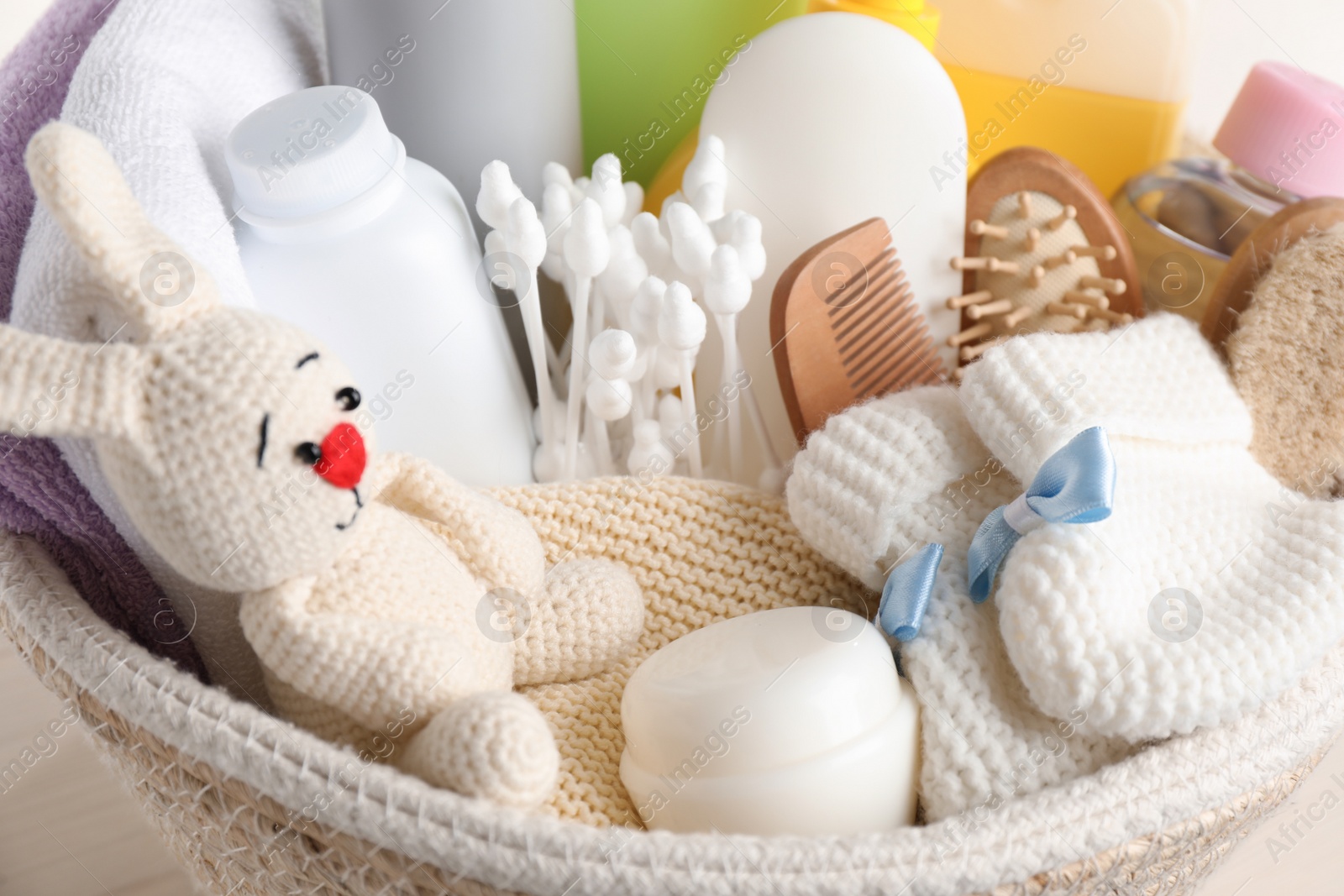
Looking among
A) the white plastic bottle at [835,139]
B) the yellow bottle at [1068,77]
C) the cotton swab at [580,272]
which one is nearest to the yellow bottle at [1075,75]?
the yellow bottle at [1068,77]

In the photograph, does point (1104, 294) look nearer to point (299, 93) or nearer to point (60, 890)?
point (299, 93)

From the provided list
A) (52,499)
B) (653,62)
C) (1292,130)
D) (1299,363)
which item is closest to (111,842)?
(52,499)

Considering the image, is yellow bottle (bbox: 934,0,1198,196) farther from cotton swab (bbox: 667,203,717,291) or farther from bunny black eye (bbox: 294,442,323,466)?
bunny black eye (bbox: 294,442,323,466)

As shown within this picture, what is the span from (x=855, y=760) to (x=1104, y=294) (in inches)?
15.0

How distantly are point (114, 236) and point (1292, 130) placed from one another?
0.67 meters

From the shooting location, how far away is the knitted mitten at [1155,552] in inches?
16.3

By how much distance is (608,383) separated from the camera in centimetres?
56

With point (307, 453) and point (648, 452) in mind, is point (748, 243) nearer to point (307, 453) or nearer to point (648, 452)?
point (648, 452)

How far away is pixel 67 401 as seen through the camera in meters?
0.34

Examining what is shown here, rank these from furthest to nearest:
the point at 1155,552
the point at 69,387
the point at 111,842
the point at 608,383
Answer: the point at 111,842
the point at 608,383
the point at 1155,552
the point at 69,387

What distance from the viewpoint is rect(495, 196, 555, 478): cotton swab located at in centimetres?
56

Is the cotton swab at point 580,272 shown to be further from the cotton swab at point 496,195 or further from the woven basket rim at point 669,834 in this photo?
the woven basket rim at point 669,834

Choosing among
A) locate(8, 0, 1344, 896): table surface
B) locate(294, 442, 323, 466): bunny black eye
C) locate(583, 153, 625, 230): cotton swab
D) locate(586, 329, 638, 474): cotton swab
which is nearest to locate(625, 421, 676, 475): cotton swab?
locate(586, 329, 638, 474): cotton swab

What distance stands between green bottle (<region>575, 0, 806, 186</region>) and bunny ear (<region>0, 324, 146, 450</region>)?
479mm
